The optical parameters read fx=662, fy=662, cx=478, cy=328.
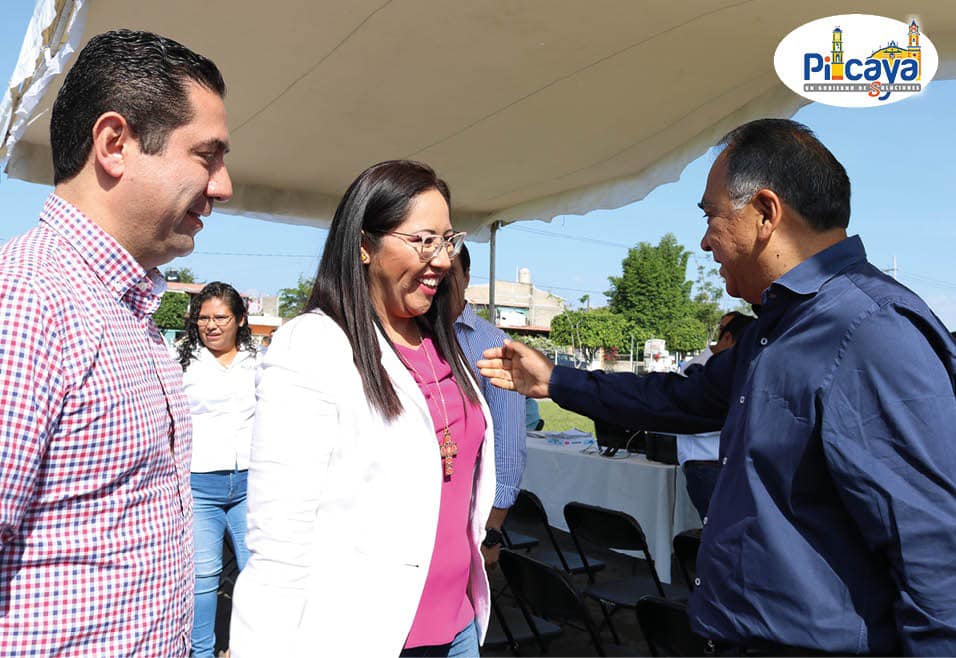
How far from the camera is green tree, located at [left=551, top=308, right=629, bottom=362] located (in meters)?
54.9

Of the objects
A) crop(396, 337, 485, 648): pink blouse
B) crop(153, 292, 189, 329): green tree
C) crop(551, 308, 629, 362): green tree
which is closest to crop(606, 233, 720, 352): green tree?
crop(551, 308, 629, 362): green tree

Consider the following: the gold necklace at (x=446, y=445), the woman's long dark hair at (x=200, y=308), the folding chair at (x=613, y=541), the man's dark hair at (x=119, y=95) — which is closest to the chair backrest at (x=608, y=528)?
the folding chair at (x=613, y=541)

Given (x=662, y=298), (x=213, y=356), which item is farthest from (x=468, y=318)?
(x=662, y=298)

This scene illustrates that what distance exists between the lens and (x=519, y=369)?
213 centimetres

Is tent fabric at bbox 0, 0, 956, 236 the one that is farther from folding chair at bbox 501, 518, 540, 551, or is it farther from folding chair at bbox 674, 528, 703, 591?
folding chair at bbox 501, 518, 540, 551

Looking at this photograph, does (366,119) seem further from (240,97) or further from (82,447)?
(82,447)

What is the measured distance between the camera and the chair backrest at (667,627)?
8.74 ft

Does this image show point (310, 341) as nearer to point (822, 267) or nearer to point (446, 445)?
point (446, 445)

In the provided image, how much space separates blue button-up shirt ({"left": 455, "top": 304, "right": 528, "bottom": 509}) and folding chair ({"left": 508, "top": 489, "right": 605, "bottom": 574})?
1.62 meters

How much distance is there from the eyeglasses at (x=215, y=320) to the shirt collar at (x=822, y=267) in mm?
3162

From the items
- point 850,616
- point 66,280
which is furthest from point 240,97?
point 850,616

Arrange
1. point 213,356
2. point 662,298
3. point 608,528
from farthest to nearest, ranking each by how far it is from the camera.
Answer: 1. point 662,298
2. point 608,528
3. point 213,356

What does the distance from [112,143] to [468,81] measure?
3.52m

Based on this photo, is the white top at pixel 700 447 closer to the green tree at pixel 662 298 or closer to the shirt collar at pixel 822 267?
the shirt collar at pixel 822 267
